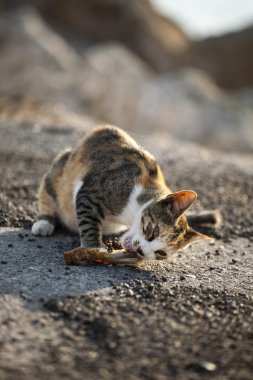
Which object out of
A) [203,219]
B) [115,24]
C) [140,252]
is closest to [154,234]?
[140,252]

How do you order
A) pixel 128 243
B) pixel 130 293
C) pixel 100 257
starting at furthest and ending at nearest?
pixel 128 243
pixel 100 257
pixel 130 293

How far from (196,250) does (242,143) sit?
34.5 ft

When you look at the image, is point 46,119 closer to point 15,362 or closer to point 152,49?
point 15,362

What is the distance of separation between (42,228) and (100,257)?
0.93m

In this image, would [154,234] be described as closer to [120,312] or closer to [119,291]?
[119,291]

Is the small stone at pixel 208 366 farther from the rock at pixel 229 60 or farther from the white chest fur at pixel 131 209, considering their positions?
the rock at pixel 229 60

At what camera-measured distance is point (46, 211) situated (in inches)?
202

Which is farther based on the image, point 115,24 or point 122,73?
point 115,24

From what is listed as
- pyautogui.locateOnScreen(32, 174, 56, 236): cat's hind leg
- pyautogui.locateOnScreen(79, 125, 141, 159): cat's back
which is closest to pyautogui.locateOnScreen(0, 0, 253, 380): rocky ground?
pyautogui.locateOnScreen(32, 174, 56, 236): cat's hind leg

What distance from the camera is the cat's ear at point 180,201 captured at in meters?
4.07

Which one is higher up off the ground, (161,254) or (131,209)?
(131,209)

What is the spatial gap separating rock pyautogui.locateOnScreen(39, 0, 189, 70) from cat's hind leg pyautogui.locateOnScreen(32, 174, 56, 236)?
71.9 feet

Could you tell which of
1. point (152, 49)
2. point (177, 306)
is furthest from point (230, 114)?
point (177, 306)

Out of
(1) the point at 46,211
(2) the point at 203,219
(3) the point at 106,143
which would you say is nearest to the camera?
(3) the point at 106,143
